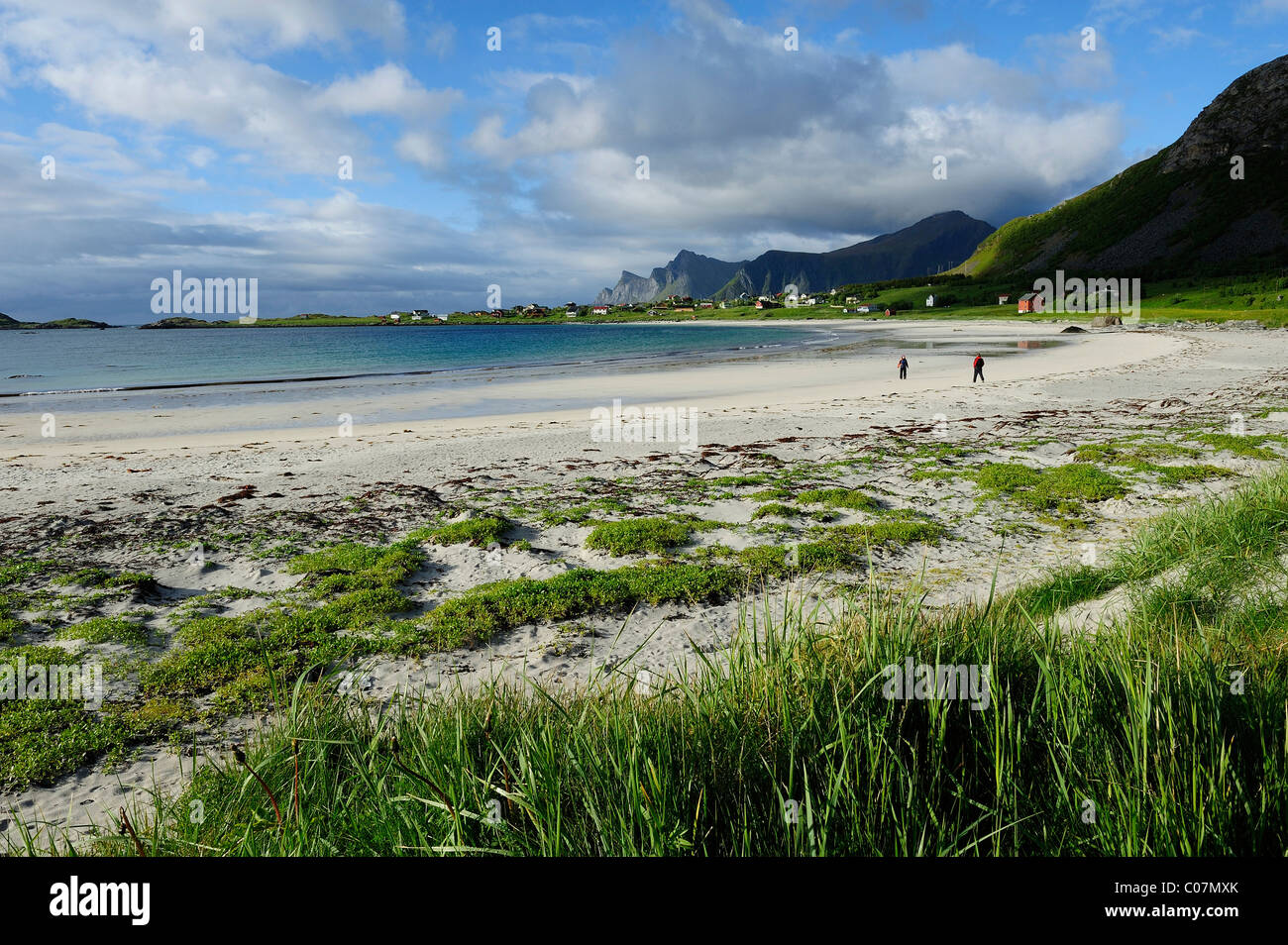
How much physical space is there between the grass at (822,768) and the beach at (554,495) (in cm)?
54

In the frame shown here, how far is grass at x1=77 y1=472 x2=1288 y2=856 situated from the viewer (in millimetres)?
2549

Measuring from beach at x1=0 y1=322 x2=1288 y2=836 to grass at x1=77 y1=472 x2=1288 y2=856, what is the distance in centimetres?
54

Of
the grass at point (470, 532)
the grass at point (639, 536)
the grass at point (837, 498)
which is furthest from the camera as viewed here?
the grass at point (837, 498)

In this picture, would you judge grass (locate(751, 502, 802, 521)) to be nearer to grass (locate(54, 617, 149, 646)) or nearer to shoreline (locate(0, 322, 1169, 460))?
grass (locate(54, 617, 149, 646))

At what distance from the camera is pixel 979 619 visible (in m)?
4.28

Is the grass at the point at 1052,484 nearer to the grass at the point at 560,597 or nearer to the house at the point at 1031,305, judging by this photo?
the grass at the point at 560,597

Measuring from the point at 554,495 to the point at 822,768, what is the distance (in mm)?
11086

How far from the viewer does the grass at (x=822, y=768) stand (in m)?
2.55

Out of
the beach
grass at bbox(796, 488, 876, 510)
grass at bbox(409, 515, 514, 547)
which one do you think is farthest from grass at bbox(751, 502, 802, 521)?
grass at bbox(409, 515, 514, 547)

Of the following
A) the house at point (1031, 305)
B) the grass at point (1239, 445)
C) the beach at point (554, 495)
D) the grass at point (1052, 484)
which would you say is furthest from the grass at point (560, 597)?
the house at point (1031, 305)
